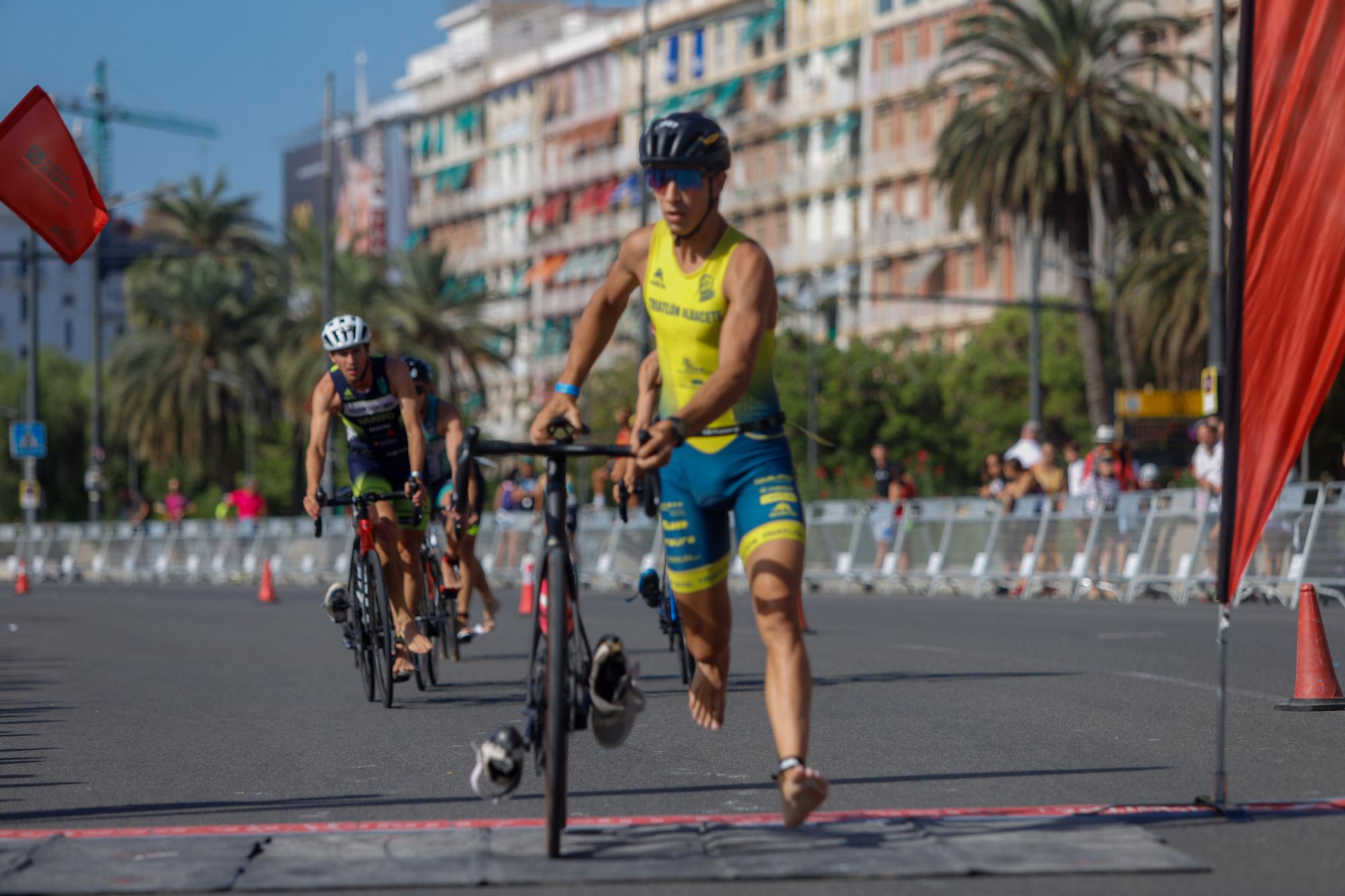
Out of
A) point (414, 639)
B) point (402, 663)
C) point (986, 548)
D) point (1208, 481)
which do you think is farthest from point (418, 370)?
point (986, 548)

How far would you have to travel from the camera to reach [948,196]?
139 feet

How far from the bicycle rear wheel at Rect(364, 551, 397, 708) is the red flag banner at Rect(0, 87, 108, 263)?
7.00 feet

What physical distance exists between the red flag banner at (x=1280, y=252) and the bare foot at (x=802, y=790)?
150cm

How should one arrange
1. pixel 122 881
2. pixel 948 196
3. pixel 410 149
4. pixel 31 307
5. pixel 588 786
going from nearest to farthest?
pixel 122 881 → pixel 588 786 → pixel 948 196 → pixel 31 307 → pixel 410 149

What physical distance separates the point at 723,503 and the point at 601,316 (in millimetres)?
746

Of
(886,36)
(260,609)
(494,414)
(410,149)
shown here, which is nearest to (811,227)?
(886,36)

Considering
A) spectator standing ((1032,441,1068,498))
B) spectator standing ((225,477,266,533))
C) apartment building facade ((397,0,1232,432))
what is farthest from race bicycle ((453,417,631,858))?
apartment building facade ((397,0,1232,432))

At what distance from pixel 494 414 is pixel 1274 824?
10223 centimetres

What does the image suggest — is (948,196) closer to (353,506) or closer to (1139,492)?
(1139,492)

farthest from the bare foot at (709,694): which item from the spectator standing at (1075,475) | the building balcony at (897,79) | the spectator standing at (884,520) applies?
the building balcony at (897,79)

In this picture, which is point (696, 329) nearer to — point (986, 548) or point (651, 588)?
point (651, 588)

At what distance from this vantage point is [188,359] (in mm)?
64188

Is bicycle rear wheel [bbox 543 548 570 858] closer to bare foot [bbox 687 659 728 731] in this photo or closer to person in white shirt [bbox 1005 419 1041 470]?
bare foot [bbox 687 659 728 731]

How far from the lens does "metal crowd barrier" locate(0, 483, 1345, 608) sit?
2158 centimetres
